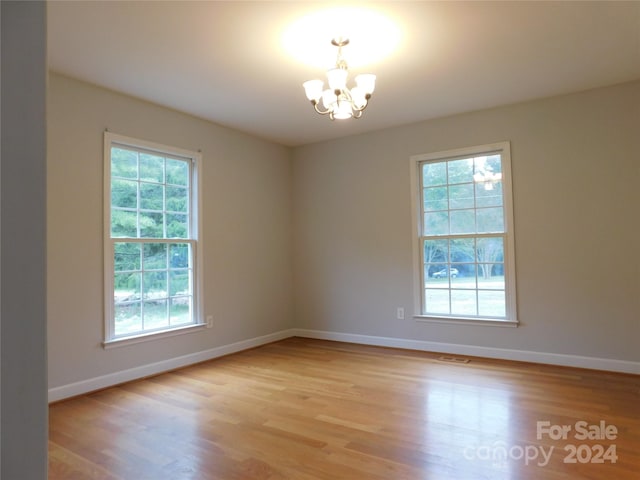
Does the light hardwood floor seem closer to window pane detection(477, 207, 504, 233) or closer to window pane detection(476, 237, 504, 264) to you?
window pane detection(476, 237, 504, 264)

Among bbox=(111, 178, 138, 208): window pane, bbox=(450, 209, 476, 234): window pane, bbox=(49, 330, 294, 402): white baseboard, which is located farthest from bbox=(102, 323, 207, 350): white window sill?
bbox=(450, 209, 476, 234): window pane

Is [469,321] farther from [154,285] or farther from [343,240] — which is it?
[154,285]

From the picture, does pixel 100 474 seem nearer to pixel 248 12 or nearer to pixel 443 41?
pixel 248 12

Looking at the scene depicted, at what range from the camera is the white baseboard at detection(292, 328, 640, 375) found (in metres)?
3.66

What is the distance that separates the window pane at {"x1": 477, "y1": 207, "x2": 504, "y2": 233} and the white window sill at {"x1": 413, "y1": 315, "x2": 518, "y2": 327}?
936mm

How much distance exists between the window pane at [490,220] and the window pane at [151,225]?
3302mm

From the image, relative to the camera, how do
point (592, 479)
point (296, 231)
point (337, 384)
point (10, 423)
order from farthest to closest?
point (296, 231), point (337, 384), point (592, 479), point (10, 423)

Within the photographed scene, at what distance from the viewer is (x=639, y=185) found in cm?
357

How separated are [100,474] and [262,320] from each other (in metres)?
3.08

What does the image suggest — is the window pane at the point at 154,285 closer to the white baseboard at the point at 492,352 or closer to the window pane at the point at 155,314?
the window pane at the point at 155,314

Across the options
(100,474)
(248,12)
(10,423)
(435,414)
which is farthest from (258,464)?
(248,12)

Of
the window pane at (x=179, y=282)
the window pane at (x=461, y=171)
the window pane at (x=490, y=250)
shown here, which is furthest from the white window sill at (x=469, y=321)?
the window pane at (x=179, y=282)

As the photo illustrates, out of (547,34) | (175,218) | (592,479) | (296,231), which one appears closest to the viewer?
(592,479)

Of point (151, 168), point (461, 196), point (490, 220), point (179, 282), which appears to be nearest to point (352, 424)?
point (179, 282)
